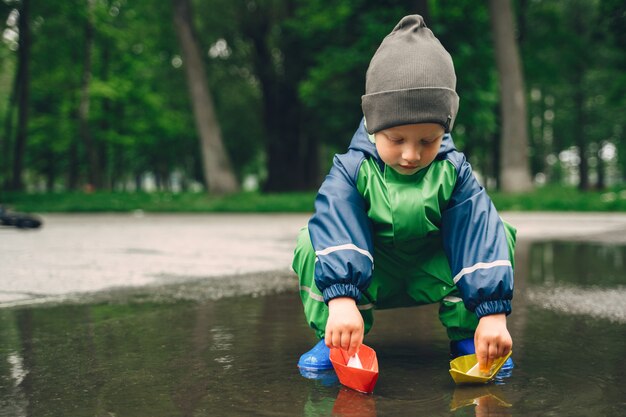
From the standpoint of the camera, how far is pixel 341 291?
8.25 feet

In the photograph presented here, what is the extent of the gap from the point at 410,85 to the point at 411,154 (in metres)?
0.24

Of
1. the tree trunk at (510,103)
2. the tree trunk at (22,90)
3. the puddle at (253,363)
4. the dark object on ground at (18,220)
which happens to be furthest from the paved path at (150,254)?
the tree trunk at (22,90)

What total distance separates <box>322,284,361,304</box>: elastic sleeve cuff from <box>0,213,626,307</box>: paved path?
2675 mm

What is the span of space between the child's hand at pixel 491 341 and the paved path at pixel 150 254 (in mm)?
2816

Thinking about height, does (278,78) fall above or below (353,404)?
above

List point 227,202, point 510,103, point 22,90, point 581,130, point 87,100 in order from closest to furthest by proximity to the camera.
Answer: point 510,103
point 227,202
point 22,90
point 87,100
point 581,130

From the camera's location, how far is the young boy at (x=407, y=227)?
2.56m

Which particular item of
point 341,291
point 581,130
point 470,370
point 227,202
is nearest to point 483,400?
point 470,370

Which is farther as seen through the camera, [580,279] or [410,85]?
[580,279]

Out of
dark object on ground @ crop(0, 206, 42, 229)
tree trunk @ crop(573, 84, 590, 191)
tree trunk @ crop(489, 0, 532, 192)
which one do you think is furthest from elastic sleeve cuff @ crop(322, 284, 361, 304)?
tree trunk @ crop(573, 84, 590, 191)

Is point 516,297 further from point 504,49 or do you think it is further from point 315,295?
point 504,49

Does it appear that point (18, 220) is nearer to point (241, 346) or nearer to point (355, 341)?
point (241, 346)

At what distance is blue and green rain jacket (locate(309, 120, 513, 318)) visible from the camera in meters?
2.57

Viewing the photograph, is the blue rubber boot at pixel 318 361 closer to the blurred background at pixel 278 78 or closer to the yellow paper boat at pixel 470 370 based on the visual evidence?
the yellow paper boat at pixel 470 370
